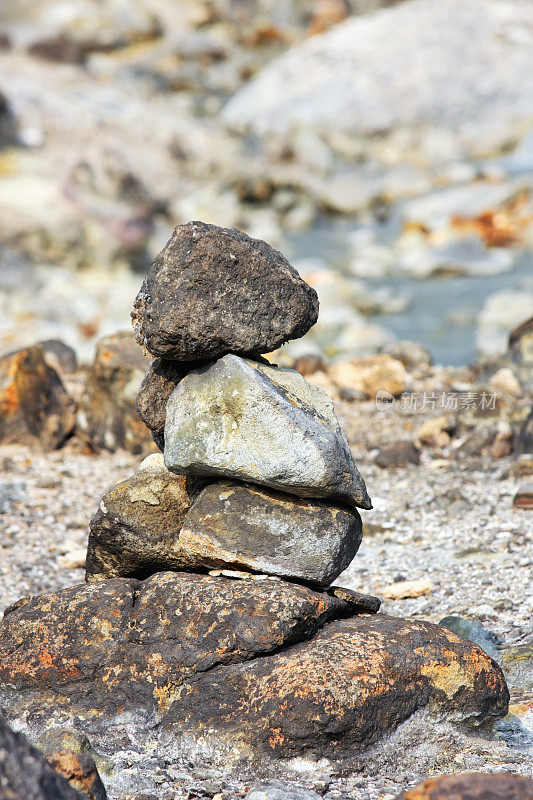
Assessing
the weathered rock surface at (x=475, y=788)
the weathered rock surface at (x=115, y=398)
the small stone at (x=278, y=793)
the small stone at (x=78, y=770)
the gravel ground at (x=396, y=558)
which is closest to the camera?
the weathered rock surface at (x=475, y=788)

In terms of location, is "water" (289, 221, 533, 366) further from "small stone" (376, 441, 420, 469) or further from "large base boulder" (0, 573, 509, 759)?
"large base boulder" (0, 573, 509, 759)

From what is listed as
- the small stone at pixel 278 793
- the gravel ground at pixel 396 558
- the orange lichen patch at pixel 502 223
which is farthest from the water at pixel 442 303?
the small stone at pixel 278 793

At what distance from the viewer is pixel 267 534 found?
199 inches

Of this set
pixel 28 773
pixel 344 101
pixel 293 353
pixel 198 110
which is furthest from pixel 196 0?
pixel 28 773

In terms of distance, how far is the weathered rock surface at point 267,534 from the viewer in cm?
505

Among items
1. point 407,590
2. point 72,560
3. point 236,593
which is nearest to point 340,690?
point 236,593

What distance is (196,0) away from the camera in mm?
34844

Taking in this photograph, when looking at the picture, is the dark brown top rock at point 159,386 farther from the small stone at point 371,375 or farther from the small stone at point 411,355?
the small stone at point 411,355

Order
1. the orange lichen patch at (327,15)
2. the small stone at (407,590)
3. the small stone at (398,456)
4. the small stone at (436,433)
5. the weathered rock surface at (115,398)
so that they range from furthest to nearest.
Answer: the orange lichen patch at (327,15), the small stone at (436,433), the weathered rock surface at (115,398), the small stone at (398,456), the small stone at (407,590)

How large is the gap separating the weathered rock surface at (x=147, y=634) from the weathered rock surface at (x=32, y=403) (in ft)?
16.4

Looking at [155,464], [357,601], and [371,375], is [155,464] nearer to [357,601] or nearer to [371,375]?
[357,601]


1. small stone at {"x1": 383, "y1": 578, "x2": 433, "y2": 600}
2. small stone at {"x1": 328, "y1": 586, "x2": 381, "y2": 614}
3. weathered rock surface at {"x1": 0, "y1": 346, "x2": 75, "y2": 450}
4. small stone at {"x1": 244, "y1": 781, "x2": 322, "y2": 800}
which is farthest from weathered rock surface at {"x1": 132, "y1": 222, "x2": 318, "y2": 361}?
weathered rock surface at {"x1": 0, "y1": 346, "x2": 75, "y2": 450}

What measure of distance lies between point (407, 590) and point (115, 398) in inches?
167

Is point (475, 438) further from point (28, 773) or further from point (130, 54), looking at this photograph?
point (130, 54)
